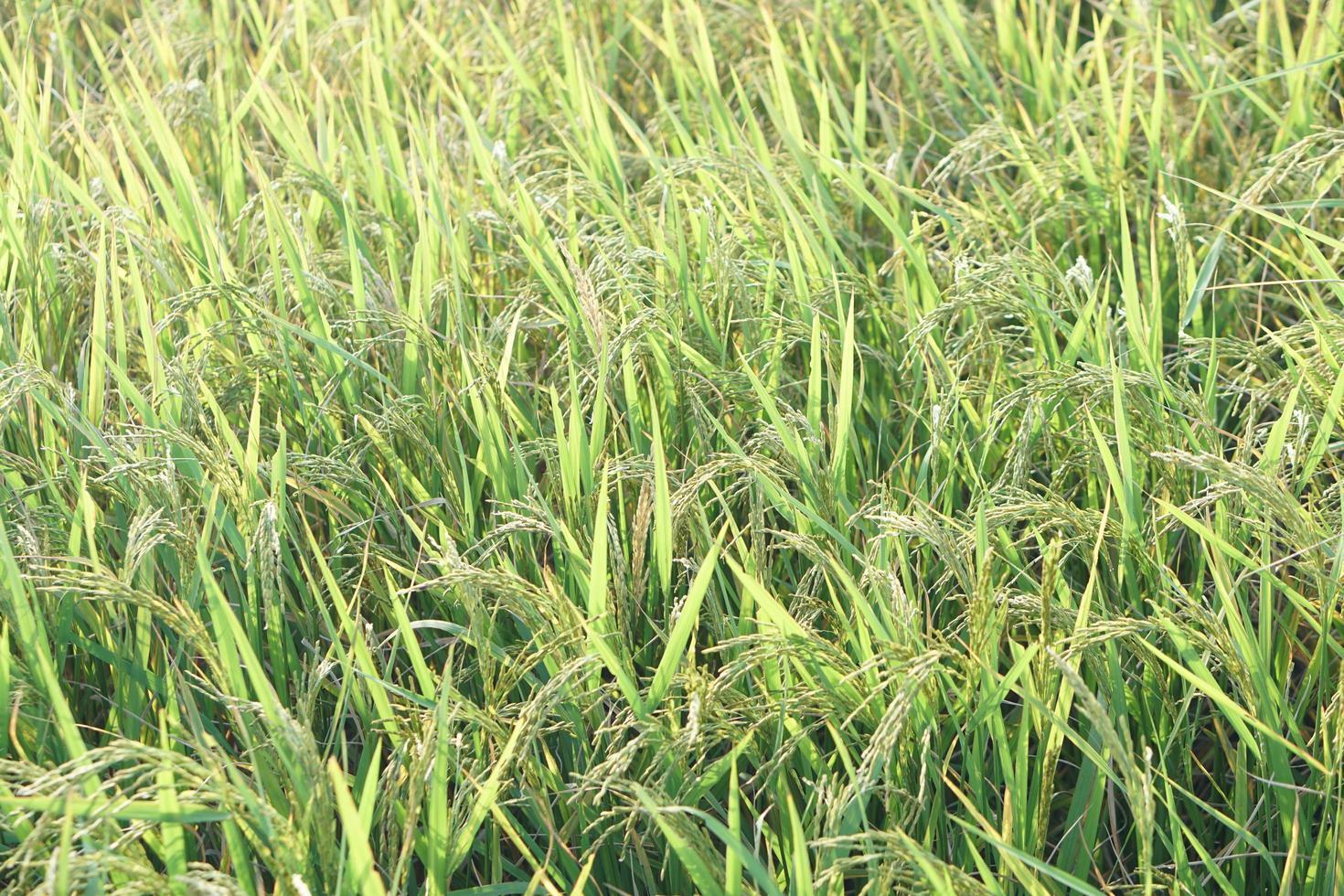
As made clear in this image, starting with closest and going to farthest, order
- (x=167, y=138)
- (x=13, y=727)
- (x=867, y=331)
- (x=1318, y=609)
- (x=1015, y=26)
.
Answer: (x=13, y=727) → (x=1318, y=609) → (x=867, y=331) → (x=167, y=138) → (x=1015, y=26)

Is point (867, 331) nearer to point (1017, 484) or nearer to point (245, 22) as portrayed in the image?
point (1017, 484)

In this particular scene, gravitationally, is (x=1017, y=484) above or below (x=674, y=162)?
below

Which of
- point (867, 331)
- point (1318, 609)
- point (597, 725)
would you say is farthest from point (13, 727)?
point (1318, 609)

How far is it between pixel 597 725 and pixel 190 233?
112cm

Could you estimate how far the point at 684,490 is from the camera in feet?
4.54

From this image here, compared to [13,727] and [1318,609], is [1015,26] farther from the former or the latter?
[13,727]

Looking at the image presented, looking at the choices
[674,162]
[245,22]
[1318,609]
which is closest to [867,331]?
[674,162]

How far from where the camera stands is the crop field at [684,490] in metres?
1.22

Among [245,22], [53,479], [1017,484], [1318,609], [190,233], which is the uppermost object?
[245,22]

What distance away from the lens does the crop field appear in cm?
122

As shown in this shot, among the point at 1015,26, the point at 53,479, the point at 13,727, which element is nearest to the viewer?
the point at 13,727

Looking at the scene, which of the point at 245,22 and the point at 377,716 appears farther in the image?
the point at 245,22

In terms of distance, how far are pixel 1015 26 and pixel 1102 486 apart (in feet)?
4.14

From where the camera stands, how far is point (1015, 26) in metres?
2.47
